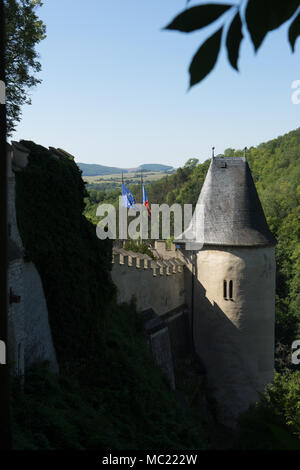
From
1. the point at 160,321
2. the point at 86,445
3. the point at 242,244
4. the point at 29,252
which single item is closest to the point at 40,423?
the point at 86,445

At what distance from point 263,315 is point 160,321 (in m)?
4.18

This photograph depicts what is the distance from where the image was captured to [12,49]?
15492mm

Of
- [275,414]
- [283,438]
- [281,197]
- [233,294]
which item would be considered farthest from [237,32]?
[281,197]

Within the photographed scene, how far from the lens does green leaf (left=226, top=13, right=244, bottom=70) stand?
132 centimetres

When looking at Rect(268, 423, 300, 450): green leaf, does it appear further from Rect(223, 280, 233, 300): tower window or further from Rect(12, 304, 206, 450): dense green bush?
Rect(223, 280, 233, 300): tower window

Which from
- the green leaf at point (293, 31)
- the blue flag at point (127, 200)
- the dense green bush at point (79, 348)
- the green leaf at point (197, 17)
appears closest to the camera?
the green leaf at point (197, 17)

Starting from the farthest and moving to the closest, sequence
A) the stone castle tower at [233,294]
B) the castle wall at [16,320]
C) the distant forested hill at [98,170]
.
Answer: the distant forested hill at [98,170] < the stone castle tower at [233,294] < the castle wall at [16,320]

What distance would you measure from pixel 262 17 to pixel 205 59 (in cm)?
18

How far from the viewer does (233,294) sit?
17.8 meters

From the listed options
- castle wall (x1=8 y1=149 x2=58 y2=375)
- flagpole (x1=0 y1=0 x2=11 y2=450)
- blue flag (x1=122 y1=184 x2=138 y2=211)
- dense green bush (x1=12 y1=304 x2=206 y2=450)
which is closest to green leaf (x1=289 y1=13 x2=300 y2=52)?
flagpole (x1=0 y1=0 x2=11 y2=450)

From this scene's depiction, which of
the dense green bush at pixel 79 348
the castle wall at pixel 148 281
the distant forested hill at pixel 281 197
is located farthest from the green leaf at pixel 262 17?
the distant forested hill at pixel 281 197

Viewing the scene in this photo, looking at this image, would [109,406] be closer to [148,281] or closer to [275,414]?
[275,414]

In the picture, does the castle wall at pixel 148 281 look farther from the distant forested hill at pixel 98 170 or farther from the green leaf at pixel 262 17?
the distant forested hill at pixel 98 170

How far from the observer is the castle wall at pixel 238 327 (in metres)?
17.8
